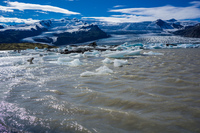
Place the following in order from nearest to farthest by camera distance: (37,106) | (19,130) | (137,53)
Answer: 1. (19,130)
2. (37,106)
3. (137,53)

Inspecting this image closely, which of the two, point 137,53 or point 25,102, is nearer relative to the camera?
point 25,102

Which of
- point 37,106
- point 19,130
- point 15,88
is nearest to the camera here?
point 19,130

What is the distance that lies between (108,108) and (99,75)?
2.74m

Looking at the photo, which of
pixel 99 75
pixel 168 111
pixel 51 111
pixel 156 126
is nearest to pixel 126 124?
pixel 156 126

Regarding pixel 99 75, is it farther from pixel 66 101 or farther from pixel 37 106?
pixel 37 106

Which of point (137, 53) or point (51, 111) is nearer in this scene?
point (51, 111)

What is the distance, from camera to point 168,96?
305 cm

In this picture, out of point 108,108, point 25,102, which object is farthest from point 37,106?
point 108,108

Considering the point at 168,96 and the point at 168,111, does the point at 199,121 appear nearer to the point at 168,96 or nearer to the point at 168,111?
the point at 168,111

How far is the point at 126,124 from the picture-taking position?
2.15m

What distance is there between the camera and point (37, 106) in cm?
287

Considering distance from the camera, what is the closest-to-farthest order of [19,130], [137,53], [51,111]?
[19,130], [51,111], [137,53]

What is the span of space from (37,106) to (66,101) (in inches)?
22.6

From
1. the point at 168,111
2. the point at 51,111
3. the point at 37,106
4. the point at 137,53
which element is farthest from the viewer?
the point at 137,53
